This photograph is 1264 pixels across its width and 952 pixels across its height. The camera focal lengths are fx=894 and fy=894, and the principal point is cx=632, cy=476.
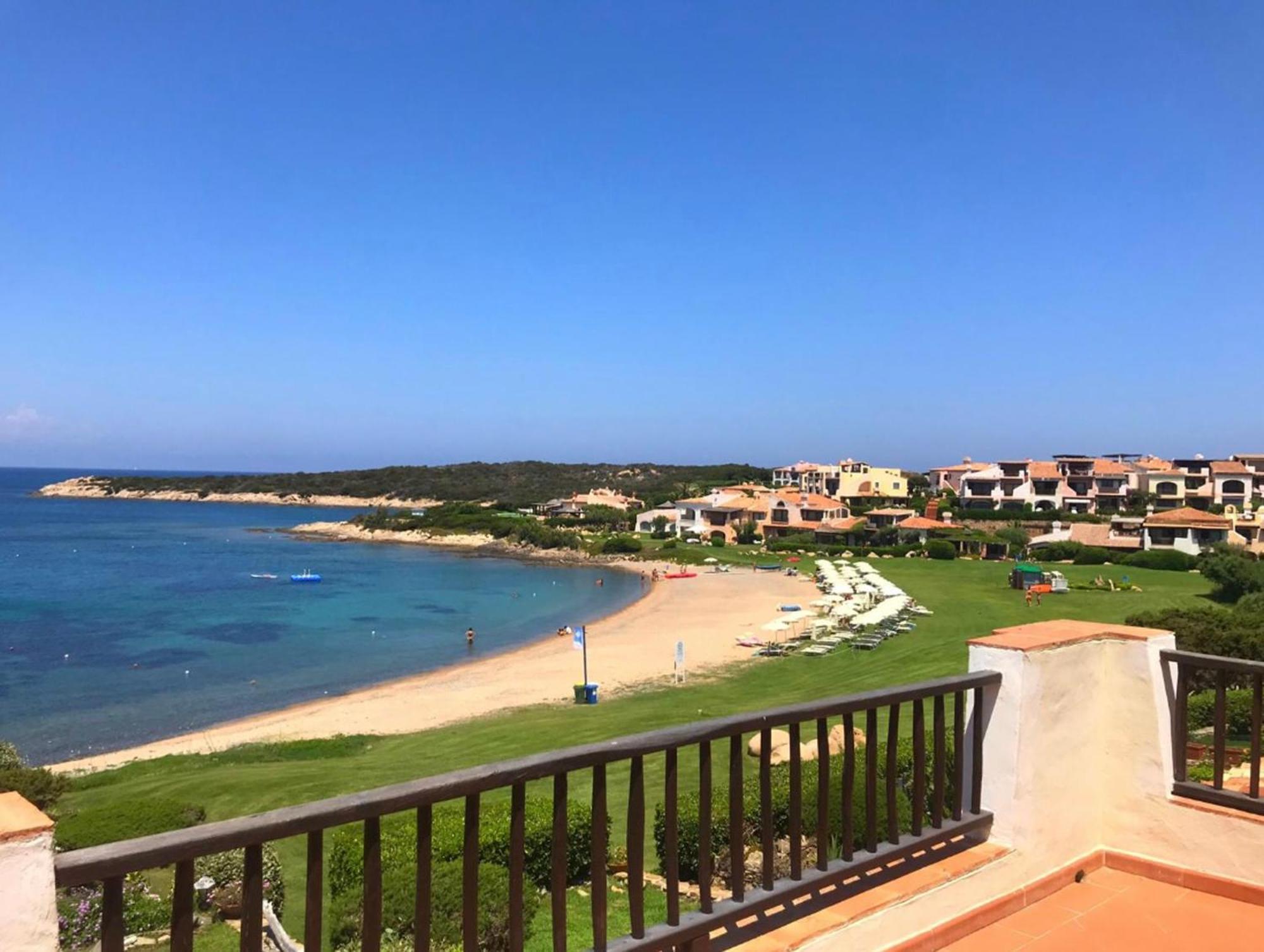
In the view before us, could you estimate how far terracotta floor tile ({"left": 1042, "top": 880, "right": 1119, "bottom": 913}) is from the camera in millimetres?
4145

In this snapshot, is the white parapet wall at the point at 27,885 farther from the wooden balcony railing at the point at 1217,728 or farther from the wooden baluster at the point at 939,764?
the wooden balcony railing at the point at 1217,728

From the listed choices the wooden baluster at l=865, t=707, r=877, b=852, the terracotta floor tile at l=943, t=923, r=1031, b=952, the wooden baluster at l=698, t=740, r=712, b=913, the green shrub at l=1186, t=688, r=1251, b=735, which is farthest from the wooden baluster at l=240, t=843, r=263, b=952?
the green shrub at l=1186, t=688, r=1251, b=735

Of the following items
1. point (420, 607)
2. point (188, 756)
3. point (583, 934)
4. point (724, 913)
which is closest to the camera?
point (724, 913)

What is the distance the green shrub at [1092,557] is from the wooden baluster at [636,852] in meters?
57.1

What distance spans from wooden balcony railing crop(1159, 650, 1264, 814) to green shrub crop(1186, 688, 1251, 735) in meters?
8.61

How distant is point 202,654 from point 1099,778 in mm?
35618

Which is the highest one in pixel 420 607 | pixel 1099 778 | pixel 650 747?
pixel 650 747

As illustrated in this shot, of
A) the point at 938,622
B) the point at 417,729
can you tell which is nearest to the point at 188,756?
the point at 417,729

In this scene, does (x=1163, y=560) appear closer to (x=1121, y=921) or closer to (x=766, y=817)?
(x=1121, y=921)

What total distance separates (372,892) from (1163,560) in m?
57.2

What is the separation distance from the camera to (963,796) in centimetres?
432

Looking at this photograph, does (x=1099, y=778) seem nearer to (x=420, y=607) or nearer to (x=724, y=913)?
(x=724, y=913)

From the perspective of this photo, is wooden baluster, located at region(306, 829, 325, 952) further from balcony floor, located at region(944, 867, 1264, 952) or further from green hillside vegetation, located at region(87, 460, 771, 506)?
green hillside vegetation, located at region(87, 460, 771, 506)

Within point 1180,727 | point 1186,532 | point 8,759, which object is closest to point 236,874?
point 1180,727
